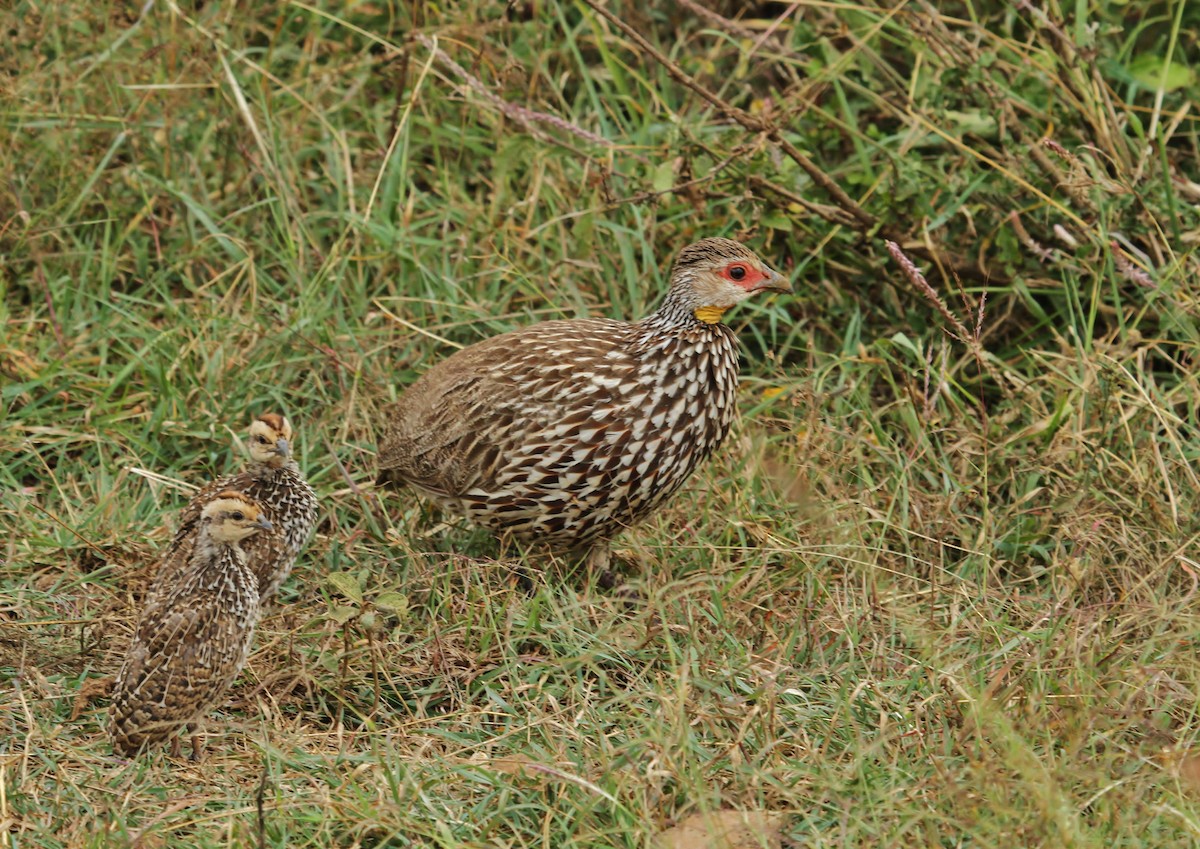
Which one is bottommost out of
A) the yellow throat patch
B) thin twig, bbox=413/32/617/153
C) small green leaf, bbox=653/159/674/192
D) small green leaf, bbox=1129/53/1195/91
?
the yellow throat patch

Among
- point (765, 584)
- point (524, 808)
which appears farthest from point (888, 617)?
point (524, 808)

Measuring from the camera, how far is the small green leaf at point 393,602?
4.84m

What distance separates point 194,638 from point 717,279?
199 centimetres

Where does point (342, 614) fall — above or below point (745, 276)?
below

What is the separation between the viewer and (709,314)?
541 cm

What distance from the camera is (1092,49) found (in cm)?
625

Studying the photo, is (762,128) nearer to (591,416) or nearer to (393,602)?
(591,416)

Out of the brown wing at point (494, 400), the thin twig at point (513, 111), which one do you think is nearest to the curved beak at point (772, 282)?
the brown wing at point (494, 400)

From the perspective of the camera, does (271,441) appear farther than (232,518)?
Yes

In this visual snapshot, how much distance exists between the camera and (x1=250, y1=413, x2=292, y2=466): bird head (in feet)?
17.6

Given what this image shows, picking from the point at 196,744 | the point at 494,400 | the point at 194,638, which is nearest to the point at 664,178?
the point at 494,400

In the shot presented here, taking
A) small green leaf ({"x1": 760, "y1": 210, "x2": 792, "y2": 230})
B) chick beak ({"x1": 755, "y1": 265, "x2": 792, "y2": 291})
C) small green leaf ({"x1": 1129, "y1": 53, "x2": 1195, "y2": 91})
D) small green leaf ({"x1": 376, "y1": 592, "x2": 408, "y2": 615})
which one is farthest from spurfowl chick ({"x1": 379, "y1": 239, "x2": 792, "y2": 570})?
small green leaf ({"x1": 1129, "y1": 53, "x2": 1195, "y2": 91})

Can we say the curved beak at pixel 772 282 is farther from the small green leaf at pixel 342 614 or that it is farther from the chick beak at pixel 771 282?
the small green leaf at pixel 342 614

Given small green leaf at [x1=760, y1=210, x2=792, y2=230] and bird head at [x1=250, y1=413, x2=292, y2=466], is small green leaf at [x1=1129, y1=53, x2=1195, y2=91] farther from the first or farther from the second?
bird head at [x1=250, y1=413, x2=292, y2=466]
